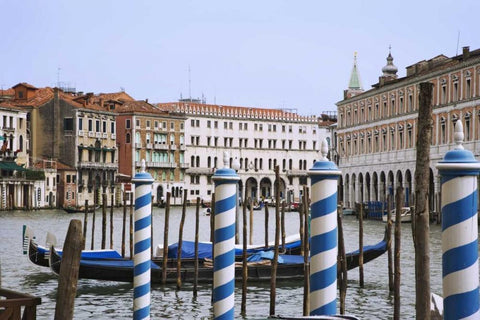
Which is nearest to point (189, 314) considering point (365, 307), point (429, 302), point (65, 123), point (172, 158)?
point (365, 307)

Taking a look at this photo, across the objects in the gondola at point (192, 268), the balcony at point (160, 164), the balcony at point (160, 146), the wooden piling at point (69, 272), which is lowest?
the gondola at point (192, 268)

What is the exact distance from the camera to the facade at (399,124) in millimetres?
31422

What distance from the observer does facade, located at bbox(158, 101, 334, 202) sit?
5934 cm

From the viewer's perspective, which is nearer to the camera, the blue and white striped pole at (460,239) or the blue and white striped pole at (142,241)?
the blue and white striped pole at (460,239)

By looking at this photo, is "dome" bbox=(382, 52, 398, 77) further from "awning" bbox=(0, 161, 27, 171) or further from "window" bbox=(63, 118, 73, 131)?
"awning" bbox=(0, 161, 27, 171)

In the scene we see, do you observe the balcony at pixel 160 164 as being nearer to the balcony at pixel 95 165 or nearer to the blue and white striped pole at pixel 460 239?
the balcony at pixel 95 165

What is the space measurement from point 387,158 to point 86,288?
25.1 meters

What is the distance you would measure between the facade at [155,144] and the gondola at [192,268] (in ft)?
131

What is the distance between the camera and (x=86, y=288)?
13422 mm

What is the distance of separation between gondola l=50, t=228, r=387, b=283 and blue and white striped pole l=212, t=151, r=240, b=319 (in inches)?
309

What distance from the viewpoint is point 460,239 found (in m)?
3.40

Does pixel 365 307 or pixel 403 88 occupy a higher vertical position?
pixel 403 88

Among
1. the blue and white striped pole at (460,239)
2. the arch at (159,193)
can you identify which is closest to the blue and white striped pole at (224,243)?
the blue and white striped pole at (460,239)

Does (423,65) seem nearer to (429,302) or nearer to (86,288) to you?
(86,288)
